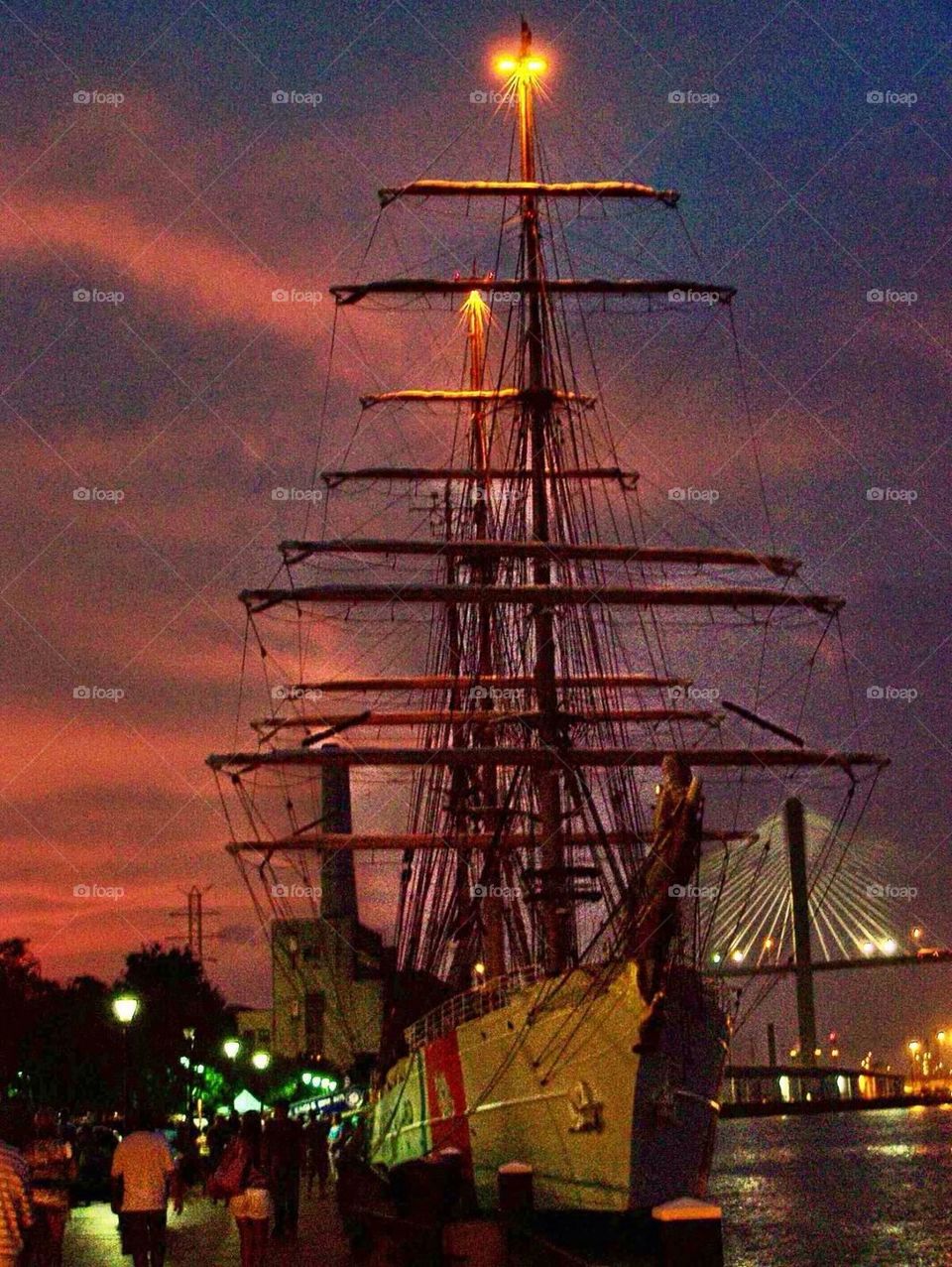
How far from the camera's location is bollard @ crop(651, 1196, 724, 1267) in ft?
50.6

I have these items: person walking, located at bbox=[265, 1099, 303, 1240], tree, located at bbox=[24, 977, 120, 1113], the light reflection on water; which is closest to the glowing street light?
person walking, located at bbox=[265, 1099, 303, 1240]

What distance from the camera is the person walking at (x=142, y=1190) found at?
20.4 meters

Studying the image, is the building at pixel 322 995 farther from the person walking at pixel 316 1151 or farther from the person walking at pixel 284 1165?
the person walking at pixel 284 1165

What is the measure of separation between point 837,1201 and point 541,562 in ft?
51.2

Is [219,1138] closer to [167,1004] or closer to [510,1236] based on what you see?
[510,1236]

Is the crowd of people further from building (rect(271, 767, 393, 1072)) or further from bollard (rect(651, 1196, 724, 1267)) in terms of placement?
building (rect(271, 767, 393, 1072))

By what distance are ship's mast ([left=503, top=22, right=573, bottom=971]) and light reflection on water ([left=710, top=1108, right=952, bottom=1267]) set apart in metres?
6.32

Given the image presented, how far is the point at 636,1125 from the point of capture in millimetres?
32094

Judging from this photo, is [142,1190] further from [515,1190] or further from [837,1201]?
[837,1201]

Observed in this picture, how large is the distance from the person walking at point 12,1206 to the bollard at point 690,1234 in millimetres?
4316

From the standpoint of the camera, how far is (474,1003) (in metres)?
40.3

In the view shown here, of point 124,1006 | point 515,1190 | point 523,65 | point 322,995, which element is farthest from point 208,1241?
point 322,995

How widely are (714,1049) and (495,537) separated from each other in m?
19.8

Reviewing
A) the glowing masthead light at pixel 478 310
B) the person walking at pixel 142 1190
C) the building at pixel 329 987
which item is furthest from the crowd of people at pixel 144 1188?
the building at pixel 329 987
